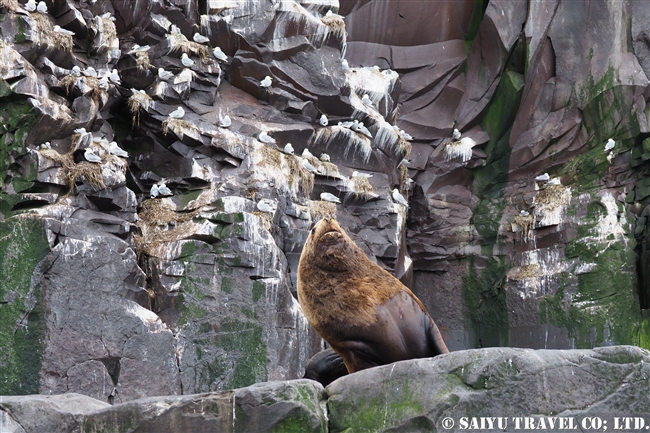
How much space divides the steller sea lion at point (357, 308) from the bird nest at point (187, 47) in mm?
9416

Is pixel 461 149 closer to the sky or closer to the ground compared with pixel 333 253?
closer to the sky

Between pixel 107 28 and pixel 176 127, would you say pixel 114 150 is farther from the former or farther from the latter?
pixel 107 28

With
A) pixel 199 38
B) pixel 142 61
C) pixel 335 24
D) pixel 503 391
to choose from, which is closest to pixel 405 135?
pixel 335 24

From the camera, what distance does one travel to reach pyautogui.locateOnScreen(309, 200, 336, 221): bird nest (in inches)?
563

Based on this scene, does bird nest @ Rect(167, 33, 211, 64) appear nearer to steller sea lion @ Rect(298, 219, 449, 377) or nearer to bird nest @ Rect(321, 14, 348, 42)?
bird nest @ Rect(321, 14, 348, 42)

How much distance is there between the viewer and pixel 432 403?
434cm

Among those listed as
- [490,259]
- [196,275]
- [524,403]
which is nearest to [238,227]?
[196,275]

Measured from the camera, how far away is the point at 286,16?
1552cm

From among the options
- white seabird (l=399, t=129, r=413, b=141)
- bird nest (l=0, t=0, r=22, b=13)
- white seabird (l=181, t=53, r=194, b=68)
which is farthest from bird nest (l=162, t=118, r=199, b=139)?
white seabird (l=399, t=129, r=413, b=141)

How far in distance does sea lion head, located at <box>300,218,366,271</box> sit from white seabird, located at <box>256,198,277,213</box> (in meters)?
7.73

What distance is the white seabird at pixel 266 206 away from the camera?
43.9 ft

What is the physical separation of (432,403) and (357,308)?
3.79ft

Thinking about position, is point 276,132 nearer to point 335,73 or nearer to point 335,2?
point 335,73

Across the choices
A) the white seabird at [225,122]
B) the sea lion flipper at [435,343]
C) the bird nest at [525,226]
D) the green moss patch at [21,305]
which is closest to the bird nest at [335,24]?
the white seabird at [225,122]
